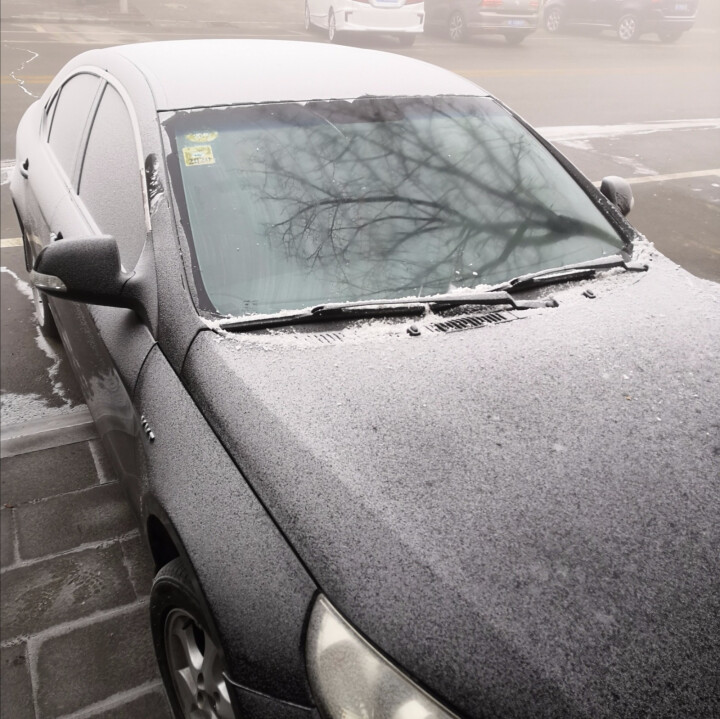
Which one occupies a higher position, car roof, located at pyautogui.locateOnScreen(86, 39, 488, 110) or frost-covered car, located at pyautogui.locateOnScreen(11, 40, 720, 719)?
car roof, located at pyautogui.locateOnScreen(86, 39, 488, 110)

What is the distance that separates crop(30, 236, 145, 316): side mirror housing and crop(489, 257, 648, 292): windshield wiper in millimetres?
1140

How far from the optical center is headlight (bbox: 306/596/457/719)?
4.34 ft

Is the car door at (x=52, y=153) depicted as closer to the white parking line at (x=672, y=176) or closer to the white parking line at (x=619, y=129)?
the white parking line at (x=672, y=176)

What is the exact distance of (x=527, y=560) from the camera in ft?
4.80

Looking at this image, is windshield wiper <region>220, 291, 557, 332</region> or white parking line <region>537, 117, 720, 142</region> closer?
windshield wiper <region>220, 291, 557, 332</region>

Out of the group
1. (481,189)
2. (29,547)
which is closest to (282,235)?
(481,189)

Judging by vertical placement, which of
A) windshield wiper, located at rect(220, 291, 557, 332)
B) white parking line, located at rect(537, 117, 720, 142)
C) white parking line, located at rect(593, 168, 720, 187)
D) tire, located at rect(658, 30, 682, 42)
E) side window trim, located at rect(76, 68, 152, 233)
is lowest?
white parking line, located at rect(593, 168, 720, 187)

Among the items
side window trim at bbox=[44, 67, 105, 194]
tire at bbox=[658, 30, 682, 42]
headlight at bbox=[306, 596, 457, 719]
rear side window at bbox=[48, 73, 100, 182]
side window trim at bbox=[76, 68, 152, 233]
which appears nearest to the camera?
headlight at bbox=[306, 596, 457, 719]

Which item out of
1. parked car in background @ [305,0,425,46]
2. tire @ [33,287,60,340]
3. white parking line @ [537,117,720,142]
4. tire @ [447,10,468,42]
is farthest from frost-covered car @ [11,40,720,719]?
tire @ [447,10,468,42]

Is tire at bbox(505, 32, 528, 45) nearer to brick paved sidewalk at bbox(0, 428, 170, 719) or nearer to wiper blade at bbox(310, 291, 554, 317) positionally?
brick paved sidewalk at bbox(0, 428, 170, 719)

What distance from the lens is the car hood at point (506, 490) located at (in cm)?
133

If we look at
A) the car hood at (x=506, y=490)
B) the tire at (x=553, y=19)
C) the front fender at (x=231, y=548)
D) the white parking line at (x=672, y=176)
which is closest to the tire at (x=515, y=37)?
the tire at (x=553, y=19)

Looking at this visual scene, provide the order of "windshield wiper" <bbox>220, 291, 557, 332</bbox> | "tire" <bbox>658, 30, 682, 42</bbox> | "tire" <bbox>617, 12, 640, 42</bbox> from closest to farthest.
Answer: "windshield wiper" <bbox>220, 291, 557, 332</bbox> < "tire" <bbox>617, 12, 640, 42</bbox> < "tire" <bbox>658, 30, 682, 42</bbox>

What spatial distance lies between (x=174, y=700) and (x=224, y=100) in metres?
1.90
